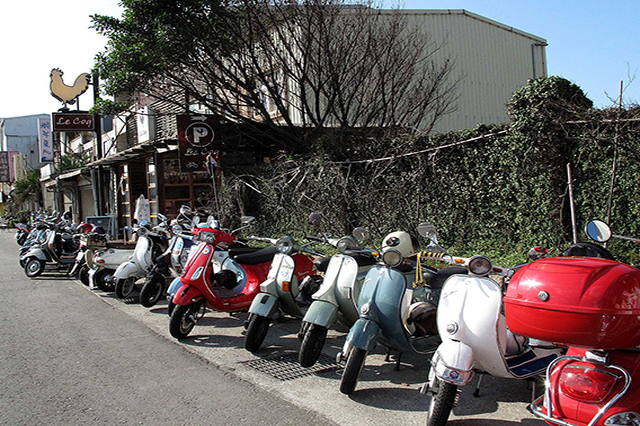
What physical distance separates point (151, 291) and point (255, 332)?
3219 mm

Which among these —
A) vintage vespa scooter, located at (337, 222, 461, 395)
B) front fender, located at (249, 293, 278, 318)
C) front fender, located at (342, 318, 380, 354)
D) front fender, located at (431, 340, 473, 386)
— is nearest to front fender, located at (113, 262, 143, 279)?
front fender, located at (249, 293, 278, 318)

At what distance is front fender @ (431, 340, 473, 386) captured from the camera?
351cm

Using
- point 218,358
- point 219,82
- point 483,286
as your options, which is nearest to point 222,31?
point 219,82

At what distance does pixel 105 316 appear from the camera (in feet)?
26.5

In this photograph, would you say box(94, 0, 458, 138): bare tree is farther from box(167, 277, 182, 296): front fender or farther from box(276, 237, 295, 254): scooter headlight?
box(276, 237, 295, 254): scooter headlight

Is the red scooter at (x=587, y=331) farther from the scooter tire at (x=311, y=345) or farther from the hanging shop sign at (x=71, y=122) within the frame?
the hanging shop sign at (x=71, y=122)

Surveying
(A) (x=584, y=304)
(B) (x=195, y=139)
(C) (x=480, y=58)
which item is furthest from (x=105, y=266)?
(C) (x=480, y=58)

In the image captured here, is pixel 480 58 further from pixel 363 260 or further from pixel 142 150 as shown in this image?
pixel 363 260

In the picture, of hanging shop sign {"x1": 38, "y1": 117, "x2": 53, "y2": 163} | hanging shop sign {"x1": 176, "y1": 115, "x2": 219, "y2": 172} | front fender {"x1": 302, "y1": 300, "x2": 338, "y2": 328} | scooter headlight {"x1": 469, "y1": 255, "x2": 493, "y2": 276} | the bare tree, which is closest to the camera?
scooter headlight {"x1": 469, "y1": 255, "x2": 493, "y2": 276}

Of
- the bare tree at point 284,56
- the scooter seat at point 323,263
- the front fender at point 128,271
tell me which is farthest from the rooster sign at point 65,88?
the scooter seat at point 323,263

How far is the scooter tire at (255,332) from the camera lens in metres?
5.63

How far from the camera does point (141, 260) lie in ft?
29.6

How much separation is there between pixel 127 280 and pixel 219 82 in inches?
255

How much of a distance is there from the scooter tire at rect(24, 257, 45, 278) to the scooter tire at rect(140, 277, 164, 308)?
5417mm
